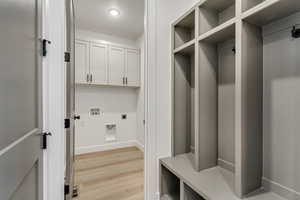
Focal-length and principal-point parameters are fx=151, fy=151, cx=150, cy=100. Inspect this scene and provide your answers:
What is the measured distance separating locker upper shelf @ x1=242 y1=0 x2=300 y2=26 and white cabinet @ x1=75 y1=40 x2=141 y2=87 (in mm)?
2931

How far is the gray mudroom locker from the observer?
90 centimetres

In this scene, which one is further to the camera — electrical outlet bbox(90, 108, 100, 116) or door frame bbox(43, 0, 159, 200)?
electrical outlet bbox(90, 108, 100, 116)

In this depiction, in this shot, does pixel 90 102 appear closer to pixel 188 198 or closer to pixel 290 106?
pixel 188 198

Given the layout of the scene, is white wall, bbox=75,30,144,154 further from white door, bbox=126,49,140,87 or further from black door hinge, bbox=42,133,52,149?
black door hinge, bbox=42,133,52,149

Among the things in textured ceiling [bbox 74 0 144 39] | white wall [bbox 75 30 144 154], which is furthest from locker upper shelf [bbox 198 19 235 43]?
white wall [bbox 75 30 144 154]

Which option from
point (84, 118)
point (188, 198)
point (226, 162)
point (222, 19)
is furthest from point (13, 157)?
point (84, 118)

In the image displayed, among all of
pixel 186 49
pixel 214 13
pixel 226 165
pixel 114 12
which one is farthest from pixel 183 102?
pixel 114 12

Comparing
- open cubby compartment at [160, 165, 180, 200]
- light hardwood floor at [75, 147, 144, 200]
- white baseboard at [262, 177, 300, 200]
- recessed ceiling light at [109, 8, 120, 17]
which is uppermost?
recessed ceiling light at [109, 8, 120, 17]

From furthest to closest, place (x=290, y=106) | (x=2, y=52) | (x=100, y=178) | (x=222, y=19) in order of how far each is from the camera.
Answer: (x=100, y=178)
(x=222, y=19)
(x=290, y=106)
(x=2, y=52)

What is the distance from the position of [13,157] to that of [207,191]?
1054mm

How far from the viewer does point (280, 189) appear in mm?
931

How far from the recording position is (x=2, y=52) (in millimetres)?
529

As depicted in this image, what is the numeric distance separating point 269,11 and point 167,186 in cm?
164

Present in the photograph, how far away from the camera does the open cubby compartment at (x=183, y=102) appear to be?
162 centimetres
